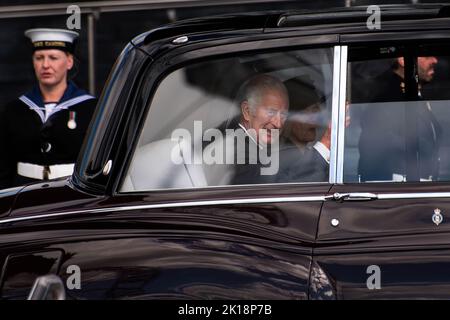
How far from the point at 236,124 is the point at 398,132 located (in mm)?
531

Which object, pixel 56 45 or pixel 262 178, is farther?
pixel 56 45

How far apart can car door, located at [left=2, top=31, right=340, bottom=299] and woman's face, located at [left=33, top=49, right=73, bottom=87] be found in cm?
326

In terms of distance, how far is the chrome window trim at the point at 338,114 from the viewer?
385cm

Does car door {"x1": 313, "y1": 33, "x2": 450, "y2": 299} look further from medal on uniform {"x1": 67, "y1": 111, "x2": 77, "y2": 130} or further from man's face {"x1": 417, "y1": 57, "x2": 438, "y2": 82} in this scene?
medal on uniform {"x1": 67, "y1": 111, "x2": 77, "y2": 130}

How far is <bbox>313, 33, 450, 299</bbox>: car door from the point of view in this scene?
11.8 feet

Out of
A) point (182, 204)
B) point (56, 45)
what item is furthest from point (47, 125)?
point (182, 204)

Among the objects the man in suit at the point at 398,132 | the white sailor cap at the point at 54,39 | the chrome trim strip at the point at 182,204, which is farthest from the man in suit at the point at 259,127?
the white sailor cap at the point at 54,39

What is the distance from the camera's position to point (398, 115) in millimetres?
3924

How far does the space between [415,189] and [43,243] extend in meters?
1.18
